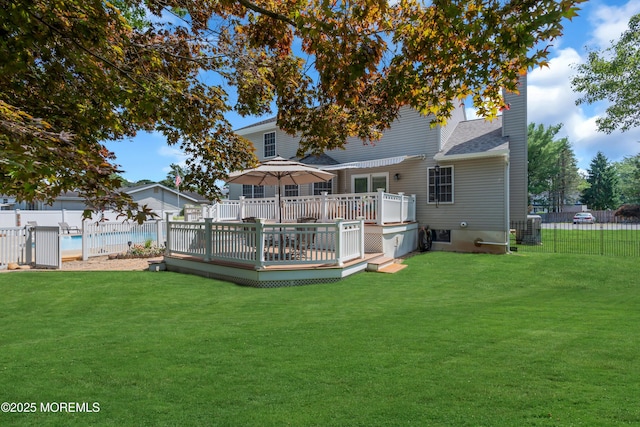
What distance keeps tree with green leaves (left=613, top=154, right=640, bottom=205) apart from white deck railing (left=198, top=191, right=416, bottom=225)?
186 ft

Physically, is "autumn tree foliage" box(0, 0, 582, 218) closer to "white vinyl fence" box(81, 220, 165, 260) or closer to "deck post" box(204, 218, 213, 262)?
"deck post" box(204, 218, 213, 262)

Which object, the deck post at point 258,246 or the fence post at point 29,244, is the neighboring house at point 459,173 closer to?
the deck post at point 258,246

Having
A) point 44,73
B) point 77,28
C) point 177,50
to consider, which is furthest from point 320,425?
point 177,50

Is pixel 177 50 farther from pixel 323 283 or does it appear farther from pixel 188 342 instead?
pixel 323 283

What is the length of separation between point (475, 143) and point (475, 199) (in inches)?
97.1

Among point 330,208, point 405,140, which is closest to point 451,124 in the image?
point 405,140

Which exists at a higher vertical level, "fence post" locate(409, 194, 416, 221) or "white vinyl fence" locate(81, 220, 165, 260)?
"fence post" locate(409, 194, 416, 221)

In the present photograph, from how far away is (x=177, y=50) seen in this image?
5559 mm

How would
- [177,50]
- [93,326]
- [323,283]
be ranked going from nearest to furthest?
1. [93,326]
2. [177,50]
3. [323,283]

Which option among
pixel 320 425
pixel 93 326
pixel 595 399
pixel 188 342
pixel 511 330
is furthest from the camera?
pixel 93 326

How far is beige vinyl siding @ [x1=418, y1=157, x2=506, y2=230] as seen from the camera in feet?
42.3

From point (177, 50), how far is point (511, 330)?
263 inches

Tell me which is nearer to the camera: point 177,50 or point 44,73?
point 44,73

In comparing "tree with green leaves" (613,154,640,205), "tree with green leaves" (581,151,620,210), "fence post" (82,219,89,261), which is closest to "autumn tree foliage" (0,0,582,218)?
"fence post" (82,219,89,261)
